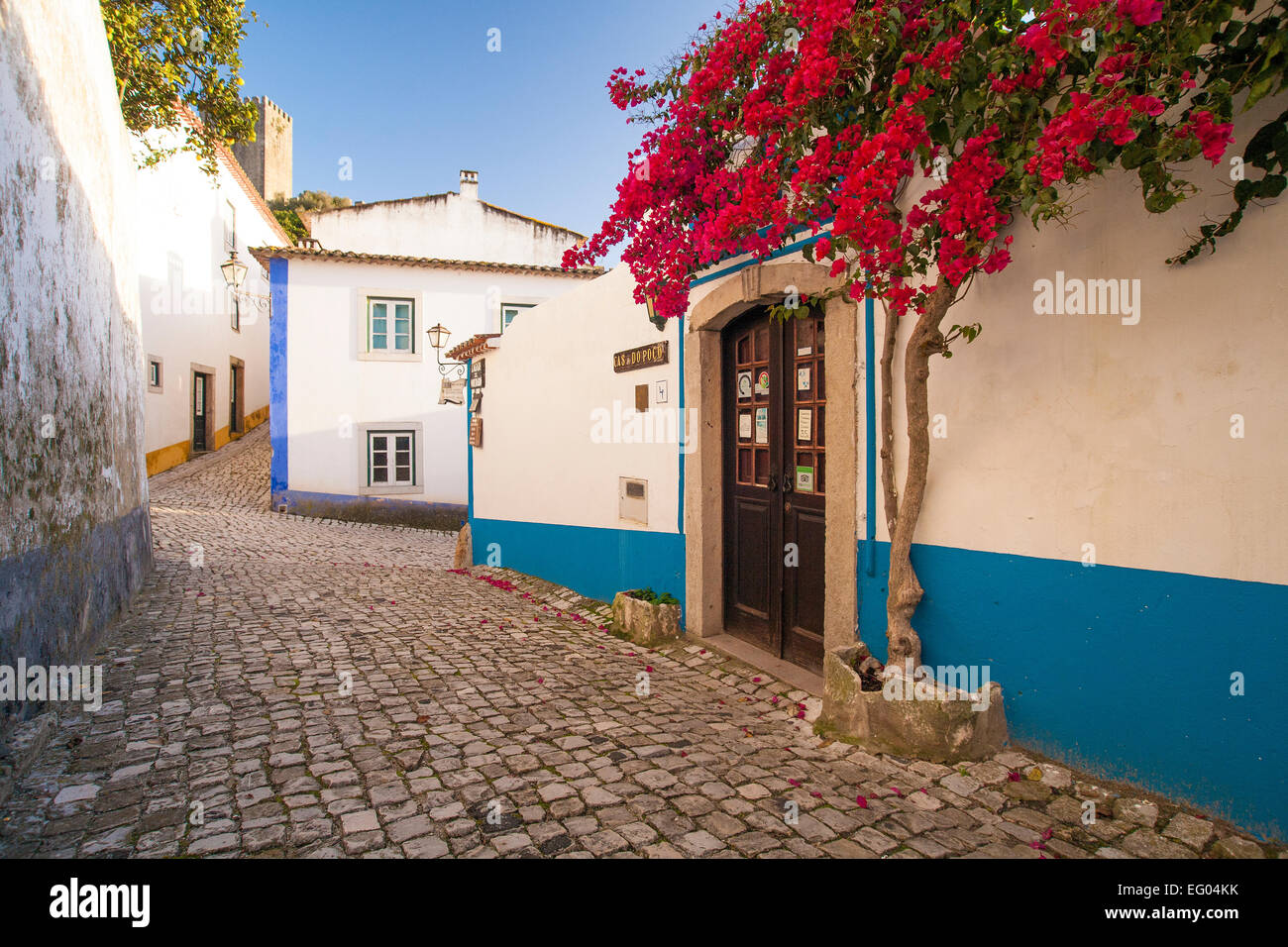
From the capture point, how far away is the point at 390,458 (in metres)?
16.9

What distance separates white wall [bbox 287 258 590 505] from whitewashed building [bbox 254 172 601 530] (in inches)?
0.9

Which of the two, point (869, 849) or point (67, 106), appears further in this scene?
point (67, 106)

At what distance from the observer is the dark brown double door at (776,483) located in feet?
16.2

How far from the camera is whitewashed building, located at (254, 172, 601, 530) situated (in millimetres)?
16094

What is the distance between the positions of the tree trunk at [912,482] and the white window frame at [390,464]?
14.5 m

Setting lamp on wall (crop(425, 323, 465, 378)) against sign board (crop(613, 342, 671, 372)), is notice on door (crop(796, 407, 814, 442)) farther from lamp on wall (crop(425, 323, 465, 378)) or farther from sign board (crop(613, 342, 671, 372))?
lamp on wall (crop(425, 323, 465, 378))

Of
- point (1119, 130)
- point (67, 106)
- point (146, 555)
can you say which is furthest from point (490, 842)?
point (146, 555)

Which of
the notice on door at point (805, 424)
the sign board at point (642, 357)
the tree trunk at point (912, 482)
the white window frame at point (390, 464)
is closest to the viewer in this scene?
the tree trunk at point (912, 482)

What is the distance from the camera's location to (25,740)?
3.59 metres

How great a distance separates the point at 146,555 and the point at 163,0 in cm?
907

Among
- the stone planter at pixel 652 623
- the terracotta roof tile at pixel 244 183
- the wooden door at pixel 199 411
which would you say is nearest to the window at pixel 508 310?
the terracotta roof tile at pixel 244 183

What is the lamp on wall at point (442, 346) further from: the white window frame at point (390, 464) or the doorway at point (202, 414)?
the doorway at point (202, 414)

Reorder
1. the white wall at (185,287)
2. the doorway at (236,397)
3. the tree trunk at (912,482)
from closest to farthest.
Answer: the tree trunk at (912,482) < the white wall at (185,287) < the doorway at (236,397)
